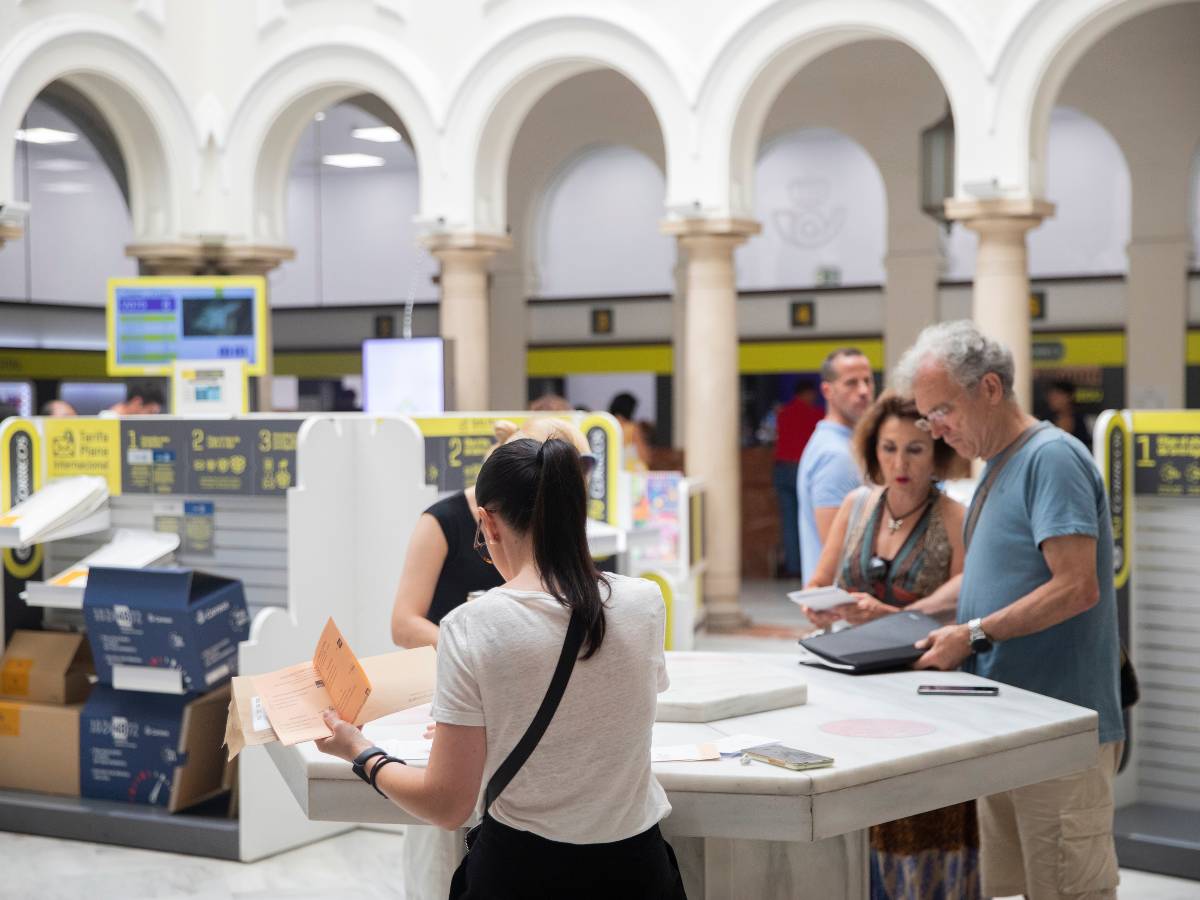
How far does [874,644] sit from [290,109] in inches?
385

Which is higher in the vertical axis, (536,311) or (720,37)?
(720,37)

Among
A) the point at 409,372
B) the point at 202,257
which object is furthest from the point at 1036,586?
the point at 202,257

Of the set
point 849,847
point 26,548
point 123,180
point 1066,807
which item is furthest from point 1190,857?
point 123,180

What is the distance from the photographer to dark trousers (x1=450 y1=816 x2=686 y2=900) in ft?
7.14

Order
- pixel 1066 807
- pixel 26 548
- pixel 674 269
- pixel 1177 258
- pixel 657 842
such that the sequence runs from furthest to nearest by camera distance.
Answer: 1. pixel 674 269
2. pixel 1177 258
3. pixel 26 548
4. pixel 1066 807
5. pixel 657 842

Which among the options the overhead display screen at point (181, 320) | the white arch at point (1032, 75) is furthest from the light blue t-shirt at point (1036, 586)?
the white arch at point (1032, 75)

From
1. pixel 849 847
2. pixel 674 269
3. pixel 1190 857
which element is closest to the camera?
pixel 849 847

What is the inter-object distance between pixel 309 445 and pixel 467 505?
5.68 ft

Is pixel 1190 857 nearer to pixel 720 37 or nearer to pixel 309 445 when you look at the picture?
pixel 309 445

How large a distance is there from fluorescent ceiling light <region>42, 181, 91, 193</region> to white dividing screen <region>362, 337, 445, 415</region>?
8690 mm

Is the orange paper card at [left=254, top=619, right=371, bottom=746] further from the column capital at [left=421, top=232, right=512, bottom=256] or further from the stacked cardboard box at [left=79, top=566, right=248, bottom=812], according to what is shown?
the column capital at [left=421, top=232, right=512, bottom=256]

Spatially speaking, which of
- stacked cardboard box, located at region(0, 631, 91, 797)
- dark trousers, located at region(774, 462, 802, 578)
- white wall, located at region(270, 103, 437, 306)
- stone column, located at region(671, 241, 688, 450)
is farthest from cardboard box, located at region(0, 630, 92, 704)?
white wall, located at region(270, 103, 437, 306)

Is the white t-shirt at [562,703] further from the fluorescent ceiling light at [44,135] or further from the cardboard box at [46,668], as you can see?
the fluorescent ceiling light at [44,135]

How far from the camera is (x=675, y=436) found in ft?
51.9
